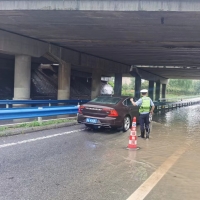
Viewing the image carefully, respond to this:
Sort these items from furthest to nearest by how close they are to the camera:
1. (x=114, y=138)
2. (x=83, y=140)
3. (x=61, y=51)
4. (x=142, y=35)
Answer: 1. (x=61, y=51)
2. (x=142, y=35)
3. (x=114, y=138)
4. (x=83, y=140)

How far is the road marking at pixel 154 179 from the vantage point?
14.8ft

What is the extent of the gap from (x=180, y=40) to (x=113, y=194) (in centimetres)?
1599

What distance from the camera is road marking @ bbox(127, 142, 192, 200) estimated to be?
4512 millimetres

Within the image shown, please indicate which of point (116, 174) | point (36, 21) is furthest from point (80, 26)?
point (116, 174)

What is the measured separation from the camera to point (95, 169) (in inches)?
230

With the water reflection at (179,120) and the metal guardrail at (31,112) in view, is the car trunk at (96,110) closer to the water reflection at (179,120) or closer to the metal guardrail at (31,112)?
the metal guardrail at (31,112)

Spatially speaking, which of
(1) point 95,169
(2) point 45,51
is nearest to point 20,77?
(2) point 45,51

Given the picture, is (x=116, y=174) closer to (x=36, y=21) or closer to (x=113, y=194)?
(x=113, y=194)

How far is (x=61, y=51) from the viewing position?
79.8 feet

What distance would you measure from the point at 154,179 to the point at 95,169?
3.91ft

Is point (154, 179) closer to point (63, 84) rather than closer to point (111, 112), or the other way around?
point (111, 112)

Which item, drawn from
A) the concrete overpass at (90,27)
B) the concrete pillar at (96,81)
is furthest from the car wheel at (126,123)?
the concrete pillar at (96,81)

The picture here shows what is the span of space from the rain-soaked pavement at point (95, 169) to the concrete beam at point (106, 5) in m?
6.02

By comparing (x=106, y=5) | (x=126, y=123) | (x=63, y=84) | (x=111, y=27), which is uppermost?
(x=106, y=5)
